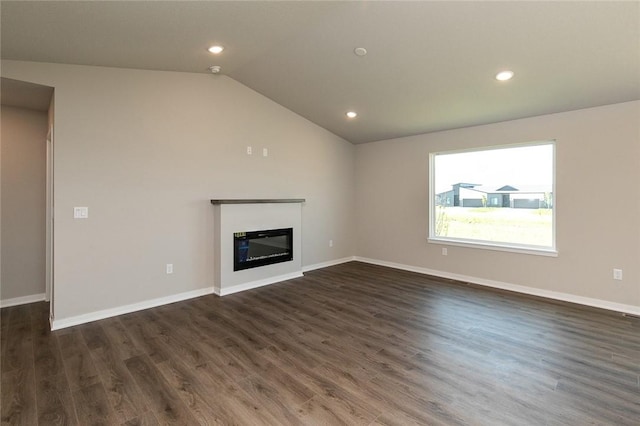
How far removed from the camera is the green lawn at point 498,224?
4.34 m

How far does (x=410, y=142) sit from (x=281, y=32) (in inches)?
128

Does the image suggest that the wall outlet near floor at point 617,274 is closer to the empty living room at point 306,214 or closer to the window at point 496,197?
the empty living room at point 306,214

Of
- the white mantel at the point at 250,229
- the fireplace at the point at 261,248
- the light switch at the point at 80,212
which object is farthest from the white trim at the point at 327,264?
the light switch at the point at 80,212

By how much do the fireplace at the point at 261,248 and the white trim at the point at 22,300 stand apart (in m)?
2.49

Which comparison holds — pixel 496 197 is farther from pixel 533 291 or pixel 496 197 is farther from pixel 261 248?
pixel 261 248

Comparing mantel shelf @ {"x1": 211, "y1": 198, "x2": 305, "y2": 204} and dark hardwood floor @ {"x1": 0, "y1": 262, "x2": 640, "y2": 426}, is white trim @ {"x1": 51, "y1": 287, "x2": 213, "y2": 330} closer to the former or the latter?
dark hardwood floor @ {"x1": 0, "y1": 262, "x2": 640, "y2": 426}

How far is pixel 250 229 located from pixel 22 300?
2965 millimetres

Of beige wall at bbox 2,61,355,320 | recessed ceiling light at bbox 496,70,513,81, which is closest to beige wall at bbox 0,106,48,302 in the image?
beige wall at bbox 2,61,355,320

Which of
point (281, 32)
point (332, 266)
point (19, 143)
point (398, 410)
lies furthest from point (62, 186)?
point (332, 266)

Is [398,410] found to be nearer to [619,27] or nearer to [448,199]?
[619,27]

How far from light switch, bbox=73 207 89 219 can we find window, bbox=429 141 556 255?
491 centimetres

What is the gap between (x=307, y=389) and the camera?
222 centimetres

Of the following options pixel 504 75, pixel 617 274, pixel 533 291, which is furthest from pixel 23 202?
pixel 617 274

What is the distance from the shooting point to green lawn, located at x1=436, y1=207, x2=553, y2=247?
4.34m
